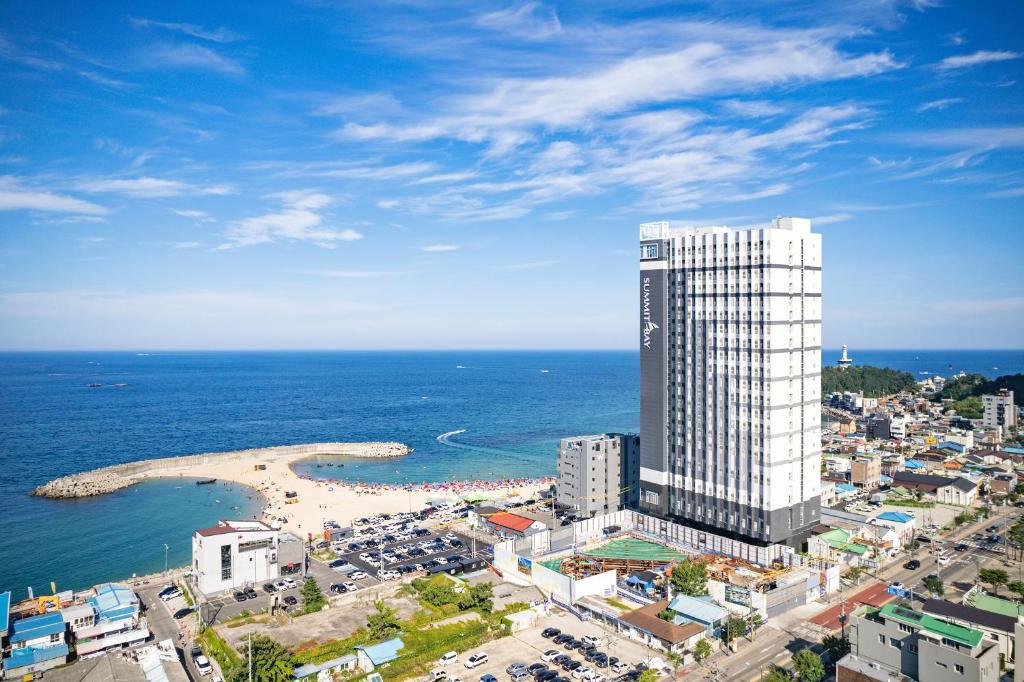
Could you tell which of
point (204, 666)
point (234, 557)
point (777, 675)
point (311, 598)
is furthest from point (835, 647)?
point (234, 557)

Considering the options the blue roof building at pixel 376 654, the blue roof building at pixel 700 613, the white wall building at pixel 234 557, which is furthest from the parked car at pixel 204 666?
the blue roof building at pixel 700 613

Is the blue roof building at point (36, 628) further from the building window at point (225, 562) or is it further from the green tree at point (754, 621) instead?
the green tree at point (754, 621)

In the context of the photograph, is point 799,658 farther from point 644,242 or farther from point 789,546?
point 644,242

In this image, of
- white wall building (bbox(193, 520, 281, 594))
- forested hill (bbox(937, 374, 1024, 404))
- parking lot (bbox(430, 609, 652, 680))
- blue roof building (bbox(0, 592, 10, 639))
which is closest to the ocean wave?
white wall building (bbox(193, 520, 281, 594))

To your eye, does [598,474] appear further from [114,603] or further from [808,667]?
[114,603]

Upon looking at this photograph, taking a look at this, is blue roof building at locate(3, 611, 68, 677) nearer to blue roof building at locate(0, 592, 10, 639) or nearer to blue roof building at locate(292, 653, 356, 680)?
blue roof building at locate(0, 592, 10, 639)

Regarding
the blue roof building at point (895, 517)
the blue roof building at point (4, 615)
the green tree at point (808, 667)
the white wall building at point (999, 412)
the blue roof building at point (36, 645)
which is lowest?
the blue roof building at point (36, 645)
